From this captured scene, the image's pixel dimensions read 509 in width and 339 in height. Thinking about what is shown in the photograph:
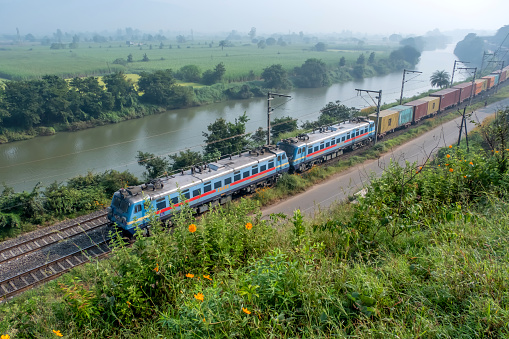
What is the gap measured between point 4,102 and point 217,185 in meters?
31.6

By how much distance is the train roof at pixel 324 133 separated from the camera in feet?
63.4

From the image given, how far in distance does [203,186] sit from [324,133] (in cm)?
989

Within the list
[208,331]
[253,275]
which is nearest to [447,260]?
[253,275]

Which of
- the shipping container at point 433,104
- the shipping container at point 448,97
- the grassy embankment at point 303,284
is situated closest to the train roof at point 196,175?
the grassy embankment at point 303,284

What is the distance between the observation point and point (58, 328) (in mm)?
3893

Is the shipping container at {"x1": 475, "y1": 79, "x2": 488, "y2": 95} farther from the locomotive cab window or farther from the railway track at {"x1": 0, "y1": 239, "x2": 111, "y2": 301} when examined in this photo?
the railway track at {"x1": 0, "y1": 239, "x2": 111, "y2": 301}

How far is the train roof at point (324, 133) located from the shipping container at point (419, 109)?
304 inches

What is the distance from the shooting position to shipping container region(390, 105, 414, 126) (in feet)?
90.0

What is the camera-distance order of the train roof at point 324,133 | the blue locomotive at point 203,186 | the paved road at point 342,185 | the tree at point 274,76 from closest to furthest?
the blue locomotive at point 203,186 < the paved road at point 342,185 < the train roof at point 324,133 < the tree at point 274,76

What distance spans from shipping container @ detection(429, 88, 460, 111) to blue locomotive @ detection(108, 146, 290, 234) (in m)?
22.7

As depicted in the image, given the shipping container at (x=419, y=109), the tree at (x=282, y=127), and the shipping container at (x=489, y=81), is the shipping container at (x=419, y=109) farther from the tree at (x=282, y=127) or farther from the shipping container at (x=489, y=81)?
the shipping container at (x=489, y=81)

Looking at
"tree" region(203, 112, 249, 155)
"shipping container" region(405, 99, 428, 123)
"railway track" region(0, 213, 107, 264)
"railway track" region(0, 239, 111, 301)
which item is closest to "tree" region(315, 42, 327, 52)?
"shipping container" region(405, 99, 428, 123)

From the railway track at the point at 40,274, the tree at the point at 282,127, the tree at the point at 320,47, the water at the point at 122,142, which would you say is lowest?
the water at the point at 122,142

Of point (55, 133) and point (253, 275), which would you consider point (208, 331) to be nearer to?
point (253, 275)
